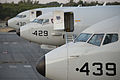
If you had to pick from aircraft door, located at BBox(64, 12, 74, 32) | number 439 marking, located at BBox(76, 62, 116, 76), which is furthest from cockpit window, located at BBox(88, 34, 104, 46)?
aircraft door, located at BBox(64, 12, 74, 32)

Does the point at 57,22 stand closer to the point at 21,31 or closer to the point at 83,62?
the point at 21,31

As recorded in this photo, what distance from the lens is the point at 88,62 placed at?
8.81m

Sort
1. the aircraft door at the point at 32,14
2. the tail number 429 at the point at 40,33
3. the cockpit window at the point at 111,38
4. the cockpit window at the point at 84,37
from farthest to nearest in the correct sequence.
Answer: the aircraft door at the point at 32,14, the tail number 429 at the point at 40,33, the cockpit window at the point at 84,37, the cockpit window at the point at 111,38

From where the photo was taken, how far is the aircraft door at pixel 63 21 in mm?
18734

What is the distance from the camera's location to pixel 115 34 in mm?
8953

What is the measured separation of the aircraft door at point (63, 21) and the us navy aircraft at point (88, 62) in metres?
9.78

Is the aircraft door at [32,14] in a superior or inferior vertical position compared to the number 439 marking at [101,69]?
superior

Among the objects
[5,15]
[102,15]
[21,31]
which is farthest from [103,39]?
[5,15]

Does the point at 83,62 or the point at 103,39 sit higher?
the point at 103,39

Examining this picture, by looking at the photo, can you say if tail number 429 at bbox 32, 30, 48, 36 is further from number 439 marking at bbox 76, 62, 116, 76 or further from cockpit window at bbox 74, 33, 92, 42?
number 439 marking at bbox 76, 62, 116, 76

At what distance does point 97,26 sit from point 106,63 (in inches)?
55.4

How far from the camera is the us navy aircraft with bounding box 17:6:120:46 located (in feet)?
60.0

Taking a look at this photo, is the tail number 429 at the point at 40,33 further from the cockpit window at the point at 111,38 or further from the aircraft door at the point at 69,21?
the cockpit window at the point at 111,38

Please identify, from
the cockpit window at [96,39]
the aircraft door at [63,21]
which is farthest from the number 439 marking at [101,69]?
the aircraft door at [63,21]
